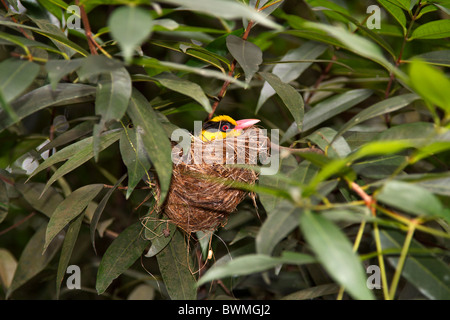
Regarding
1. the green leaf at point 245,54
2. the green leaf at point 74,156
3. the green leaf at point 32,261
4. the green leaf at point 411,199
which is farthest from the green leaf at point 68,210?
the green leaf at point 411,199

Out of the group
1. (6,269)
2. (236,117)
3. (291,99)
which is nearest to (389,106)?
(291,99)

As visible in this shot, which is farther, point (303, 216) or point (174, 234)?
point (174, 234)

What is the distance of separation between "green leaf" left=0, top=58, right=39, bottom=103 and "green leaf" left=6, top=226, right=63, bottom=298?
3.27 feet

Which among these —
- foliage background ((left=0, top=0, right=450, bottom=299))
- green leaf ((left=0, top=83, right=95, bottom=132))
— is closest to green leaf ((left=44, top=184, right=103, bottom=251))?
foliage background ((left=0, top=0, right=450, bottom=299))

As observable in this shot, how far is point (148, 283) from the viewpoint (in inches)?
85.0

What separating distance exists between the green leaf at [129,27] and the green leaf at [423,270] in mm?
572

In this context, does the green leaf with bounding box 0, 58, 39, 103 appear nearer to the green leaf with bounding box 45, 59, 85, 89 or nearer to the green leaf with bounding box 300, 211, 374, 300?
the green leaf with bounding box 45, 59, 85, 89

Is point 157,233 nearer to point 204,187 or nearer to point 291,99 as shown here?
point 204,187

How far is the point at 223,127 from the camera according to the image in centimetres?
196

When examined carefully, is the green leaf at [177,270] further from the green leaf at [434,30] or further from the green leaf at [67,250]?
the green leaf at [434,30]

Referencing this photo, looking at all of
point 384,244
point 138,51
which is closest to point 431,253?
point 384,244

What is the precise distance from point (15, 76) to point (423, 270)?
86cm

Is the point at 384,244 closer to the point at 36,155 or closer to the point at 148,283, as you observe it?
the point at 36,155

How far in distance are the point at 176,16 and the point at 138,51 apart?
1.37 metres
